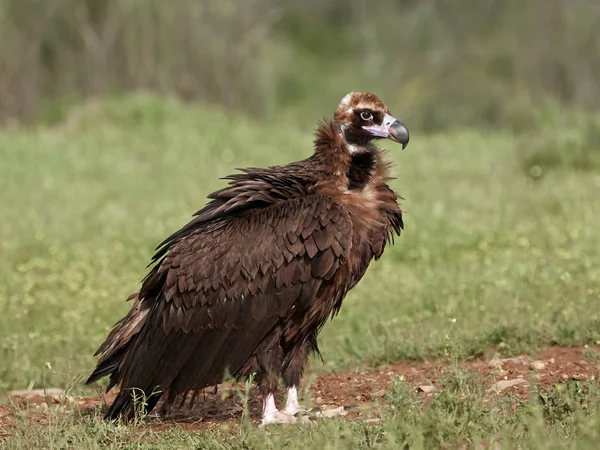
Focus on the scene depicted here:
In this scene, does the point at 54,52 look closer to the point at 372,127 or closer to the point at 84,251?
the point at 84,251

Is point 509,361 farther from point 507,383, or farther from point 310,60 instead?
point 310,60

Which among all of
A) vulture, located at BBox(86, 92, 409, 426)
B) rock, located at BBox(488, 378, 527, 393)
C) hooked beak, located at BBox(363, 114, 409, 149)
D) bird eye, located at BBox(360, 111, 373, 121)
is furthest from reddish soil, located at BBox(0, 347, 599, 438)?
bird eye, located at BBox(360, 111, 373, 121)

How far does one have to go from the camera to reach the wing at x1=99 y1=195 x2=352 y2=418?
216 inches

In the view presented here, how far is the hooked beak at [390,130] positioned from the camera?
5.92 m

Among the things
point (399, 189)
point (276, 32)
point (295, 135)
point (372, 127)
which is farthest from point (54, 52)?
point (372, 127)

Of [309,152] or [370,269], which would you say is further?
[309,152]

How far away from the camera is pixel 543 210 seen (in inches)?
426

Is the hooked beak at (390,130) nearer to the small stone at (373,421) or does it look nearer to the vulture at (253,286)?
the vulture at (253,286)

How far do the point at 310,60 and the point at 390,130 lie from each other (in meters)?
21.1

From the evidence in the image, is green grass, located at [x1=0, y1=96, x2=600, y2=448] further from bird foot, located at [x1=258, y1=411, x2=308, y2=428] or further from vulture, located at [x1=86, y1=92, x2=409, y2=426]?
bird foot, located at [x1=258, y1=411, x2=308, y2=428]

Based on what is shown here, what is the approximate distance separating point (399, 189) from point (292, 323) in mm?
7088

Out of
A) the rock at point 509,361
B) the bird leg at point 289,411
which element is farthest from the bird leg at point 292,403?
the rock at point 509,361

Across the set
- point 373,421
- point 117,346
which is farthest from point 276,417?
point 117,346

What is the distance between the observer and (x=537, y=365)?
6.16 m
